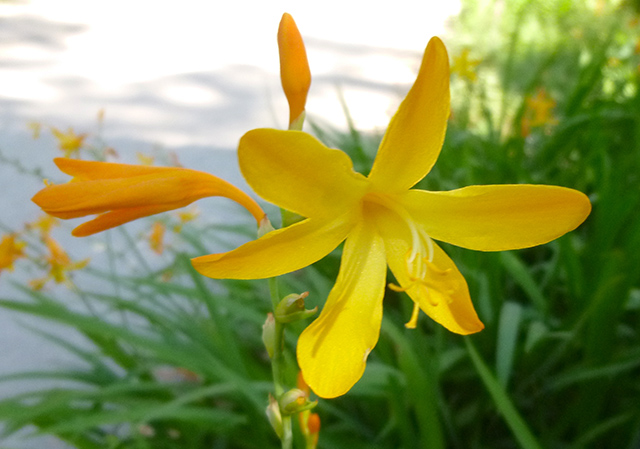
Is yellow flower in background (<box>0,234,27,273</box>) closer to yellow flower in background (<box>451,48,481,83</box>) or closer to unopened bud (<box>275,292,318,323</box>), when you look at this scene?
unopened bud (<box>275,292,318,323</box>)

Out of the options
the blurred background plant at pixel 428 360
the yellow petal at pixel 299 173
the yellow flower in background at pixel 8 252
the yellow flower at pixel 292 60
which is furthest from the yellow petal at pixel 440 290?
the yellow flower in background at pixel 8 252

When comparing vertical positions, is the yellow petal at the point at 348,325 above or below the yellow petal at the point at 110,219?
below

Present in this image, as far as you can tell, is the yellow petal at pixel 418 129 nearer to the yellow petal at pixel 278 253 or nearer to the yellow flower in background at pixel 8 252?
the yellow petal at pixel 278 253

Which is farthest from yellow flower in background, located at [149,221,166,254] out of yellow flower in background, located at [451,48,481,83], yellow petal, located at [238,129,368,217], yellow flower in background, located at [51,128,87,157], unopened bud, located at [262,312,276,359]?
yellow flower in background, located at [451,48,481,83]

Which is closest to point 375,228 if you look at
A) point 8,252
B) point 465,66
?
point 8,252

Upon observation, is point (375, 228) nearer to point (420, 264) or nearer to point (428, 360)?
point (420, 264)
